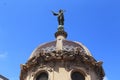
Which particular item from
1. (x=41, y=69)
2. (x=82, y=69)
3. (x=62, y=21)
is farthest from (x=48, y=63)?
(x=62, y=21)

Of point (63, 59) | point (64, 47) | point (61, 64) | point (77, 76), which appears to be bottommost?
point (77, 76)

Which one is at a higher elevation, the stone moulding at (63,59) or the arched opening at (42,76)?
the stone moulding at (63,59)

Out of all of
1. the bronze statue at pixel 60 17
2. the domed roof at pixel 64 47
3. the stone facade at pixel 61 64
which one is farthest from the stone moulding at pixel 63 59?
the bronze statue at pixel 60 17

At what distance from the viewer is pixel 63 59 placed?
120ft

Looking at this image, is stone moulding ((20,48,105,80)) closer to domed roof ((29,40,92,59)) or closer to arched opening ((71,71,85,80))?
domed roof ((29,40,92,59))

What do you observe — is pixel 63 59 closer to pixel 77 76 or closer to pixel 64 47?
pixel 64 47

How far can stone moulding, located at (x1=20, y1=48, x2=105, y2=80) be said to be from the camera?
36.8 m

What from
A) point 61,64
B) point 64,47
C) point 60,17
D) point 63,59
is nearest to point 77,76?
point 61,64

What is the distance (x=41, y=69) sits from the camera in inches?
1443

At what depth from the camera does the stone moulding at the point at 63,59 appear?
121ft

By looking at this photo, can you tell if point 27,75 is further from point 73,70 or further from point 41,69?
point 73,70

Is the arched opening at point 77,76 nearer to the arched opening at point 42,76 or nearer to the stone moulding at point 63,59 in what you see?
the stone moulding at point 63,59

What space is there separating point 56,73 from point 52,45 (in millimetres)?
4322

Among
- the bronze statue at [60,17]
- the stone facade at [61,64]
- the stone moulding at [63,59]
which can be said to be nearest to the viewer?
the stone facade at [61,64]
